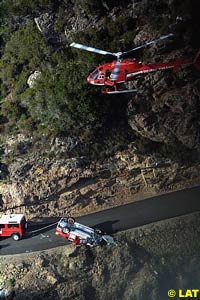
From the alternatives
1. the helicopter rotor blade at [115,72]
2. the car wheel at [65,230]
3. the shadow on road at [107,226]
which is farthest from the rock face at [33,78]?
the shadow on road at [107,226]

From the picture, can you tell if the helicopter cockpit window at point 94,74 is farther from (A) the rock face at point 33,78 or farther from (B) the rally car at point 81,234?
(B) the rally car at point 81,234

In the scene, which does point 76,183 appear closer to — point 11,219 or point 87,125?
point 87,125

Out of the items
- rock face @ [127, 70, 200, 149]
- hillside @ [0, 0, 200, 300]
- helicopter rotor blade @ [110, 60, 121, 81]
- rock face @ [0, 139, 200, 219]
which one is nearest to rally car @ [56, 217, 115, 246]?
hillside @ [0, 0, 200, 300]

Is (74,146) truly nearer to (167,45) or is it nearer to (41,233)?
(41,233)

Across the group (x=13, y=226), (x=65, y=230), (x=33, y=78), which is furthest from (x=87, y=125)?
(x=13, y=226)

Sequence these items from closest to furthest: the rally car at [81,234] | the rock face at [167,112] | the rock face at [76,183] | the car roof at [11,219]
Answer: the rally car at [81,234], the rock face at [167,112], the car roof at [11,219], the rock face at [76,183]

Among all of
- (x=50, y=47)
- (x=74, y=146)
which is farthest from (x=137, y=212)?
(x=50, y=47)
